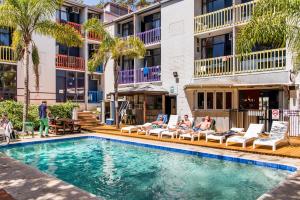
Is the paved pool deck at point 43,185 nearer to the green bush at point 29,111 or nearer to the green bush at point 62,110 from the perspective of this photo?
the green bush at point 29,111

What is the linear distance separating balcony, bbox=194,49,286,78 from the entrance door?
2.93 m

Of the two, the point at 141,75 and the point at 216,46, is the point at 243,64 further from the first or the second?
the point at 141,75

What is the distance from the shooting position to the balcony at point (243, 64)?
51.6 feet

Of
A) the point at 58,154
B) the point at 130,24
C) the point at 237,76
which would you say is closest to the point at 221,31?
the point at 237,76

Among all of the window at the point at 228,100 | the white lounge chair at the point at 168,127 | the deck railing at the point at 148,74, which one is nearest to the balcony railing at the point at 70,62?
the deck railing at the point at 148,74

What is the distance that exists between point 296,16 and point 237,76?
6454mm

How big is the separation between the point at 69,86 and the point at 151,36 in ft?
30.2

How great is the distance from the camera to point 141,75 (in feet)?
78.5

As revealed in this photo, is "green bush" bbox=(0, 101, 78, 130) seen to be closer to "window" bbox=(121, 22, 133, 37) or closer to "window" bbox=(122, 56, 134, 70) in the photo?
"window" bbox=(122, 56, 134, 70)

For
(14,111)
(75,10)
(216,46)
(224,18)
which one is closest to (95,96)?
(75,10)

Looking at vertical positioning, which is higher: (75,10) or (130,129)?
(75,10)

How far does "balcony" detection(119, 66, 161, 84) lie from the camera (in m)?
22.6

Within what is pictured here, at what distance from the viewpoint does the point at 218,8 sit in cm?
1975

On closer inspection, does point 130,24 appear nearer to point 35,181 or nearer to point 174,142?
point 174,142
